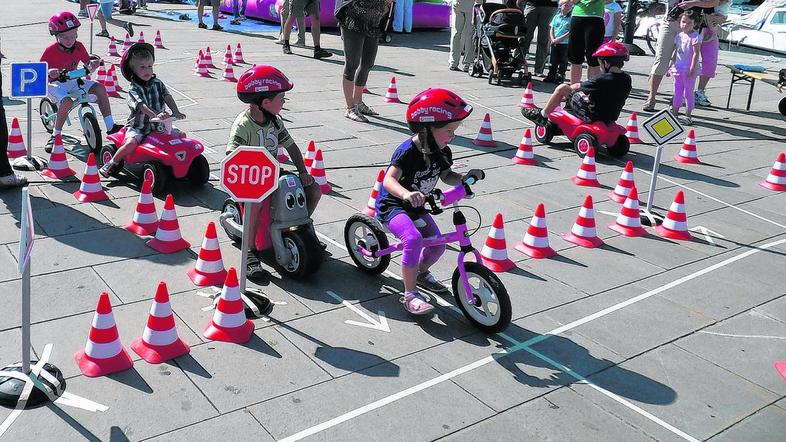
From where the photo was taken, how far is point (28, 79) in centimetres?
771

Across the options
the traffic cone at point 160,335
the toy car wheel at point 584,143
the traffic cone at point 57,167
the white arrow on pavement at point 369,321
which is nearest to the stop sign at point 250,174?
the traffic cone at point 160,335

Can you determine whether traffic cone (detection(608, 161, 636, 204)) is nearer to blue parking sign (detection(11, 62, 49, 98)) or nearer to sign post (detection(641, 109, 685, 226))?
sign post (detection(641, 109, 685, 226))

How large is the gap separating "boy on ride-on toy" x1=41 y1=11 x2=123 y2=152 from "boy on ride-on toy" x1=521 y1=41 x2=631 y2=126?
5.60 metres

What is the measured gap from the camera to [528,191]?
28.3 ft

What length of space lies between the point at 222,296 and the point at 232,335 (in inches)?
10.1

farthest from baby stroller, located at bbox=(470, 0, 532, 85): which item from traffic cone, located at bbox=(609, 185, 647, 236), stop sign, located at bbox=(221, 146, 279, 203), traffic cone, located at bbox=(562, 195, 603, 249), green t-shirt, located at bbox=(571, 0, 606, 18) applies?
stop sign, located at bbox=(221, 146, 279, 203)

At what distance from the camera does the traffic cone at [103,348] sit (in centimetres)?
452

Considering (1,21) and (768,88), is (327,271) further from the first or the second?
(1,21)

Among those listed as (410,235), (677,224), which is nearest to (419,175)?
(410,235)

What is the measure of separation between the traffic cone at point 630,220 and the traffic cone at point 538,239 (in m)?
1.08

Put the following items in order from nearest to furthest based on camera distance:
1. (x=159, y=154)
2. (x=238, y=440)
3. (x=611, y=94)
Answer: (x=238, y=440), (x=159, y=154), (x=611, y=94)

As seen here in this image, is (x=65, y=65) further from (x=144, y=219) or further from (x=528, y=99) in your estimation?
(x=528, y=99)

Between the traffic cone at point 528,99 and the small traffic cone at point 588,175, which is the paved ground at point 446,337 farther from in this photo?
the traffic cone at point 528,99

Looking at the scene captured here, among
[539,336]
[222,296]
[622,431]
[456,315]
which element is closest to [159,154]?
[222,296]
